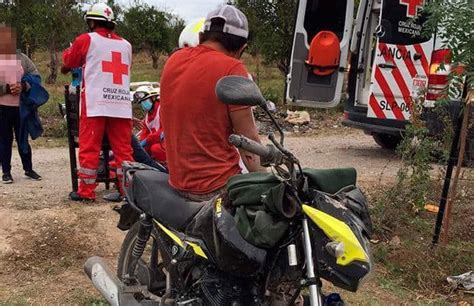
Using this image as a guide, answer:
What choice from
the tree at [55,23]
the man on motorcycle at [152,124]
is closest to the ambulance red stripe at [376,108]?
the man on motorcycle at [152,124]

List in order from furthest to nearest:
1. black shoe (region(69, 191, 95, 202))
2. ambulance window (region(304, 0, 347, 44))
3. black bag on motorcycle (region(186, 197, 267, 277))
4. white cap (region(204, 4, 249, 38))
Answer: ambulance window (region(304, 0, 347, 44)), black shoe (region(69, 191, 95, 202)), white cap (region(204, 4, 249, 38)), black bag on motorcycle (region(186, 197, 267, 277))

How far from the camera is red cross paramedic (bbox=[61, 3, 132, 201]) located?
5.41m

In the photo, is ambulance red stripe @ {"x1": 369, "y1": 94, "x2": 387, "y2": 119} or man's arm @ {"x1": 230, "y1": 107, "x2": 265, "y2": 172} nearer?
man's arm @ {"x1": 230, "y1": 107, "x2": 265, "y2": 172}

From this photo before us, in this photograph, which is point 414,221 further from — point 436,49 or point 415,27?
point 415,27

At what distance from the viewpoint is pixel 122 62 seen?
5.58 meters

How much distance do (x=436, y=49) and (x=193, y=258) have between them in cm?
489

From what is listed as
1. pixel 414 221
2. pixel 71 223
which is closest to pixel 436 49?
pixel 414 221

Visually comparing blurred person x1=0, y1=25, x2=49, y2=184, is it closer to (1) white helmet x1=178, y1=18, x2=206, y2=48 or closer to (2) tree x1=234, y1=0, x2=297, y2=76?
(1) white helmet x1=178, y1=18, x2=206, y2=48

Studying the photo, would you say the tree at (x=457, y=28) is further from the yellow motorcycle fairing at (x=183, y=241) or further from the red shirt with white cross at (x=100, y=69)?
the red shirt with white cross at (x=100, y=69)

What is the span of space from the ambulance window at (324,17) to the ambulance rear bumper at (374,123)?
3.36 ft

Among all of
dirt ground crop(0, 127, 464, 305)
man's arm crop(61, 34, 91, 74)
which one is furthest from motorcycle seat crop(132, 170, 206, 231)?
man's arm crop(61, 34, 91, 74)

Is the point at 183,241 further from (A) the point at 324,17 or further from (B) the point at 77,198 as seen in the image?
(A) the point at 324,17

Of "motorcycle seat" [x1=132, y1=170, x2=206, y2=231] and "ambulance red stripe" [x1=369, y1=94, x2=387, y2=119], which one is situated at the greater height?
"motorcycle seat" [x1=132, y1=170, x2=206, y2=231]

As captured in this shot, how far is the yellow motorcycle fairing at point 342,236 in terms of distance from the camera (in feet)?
6.70
